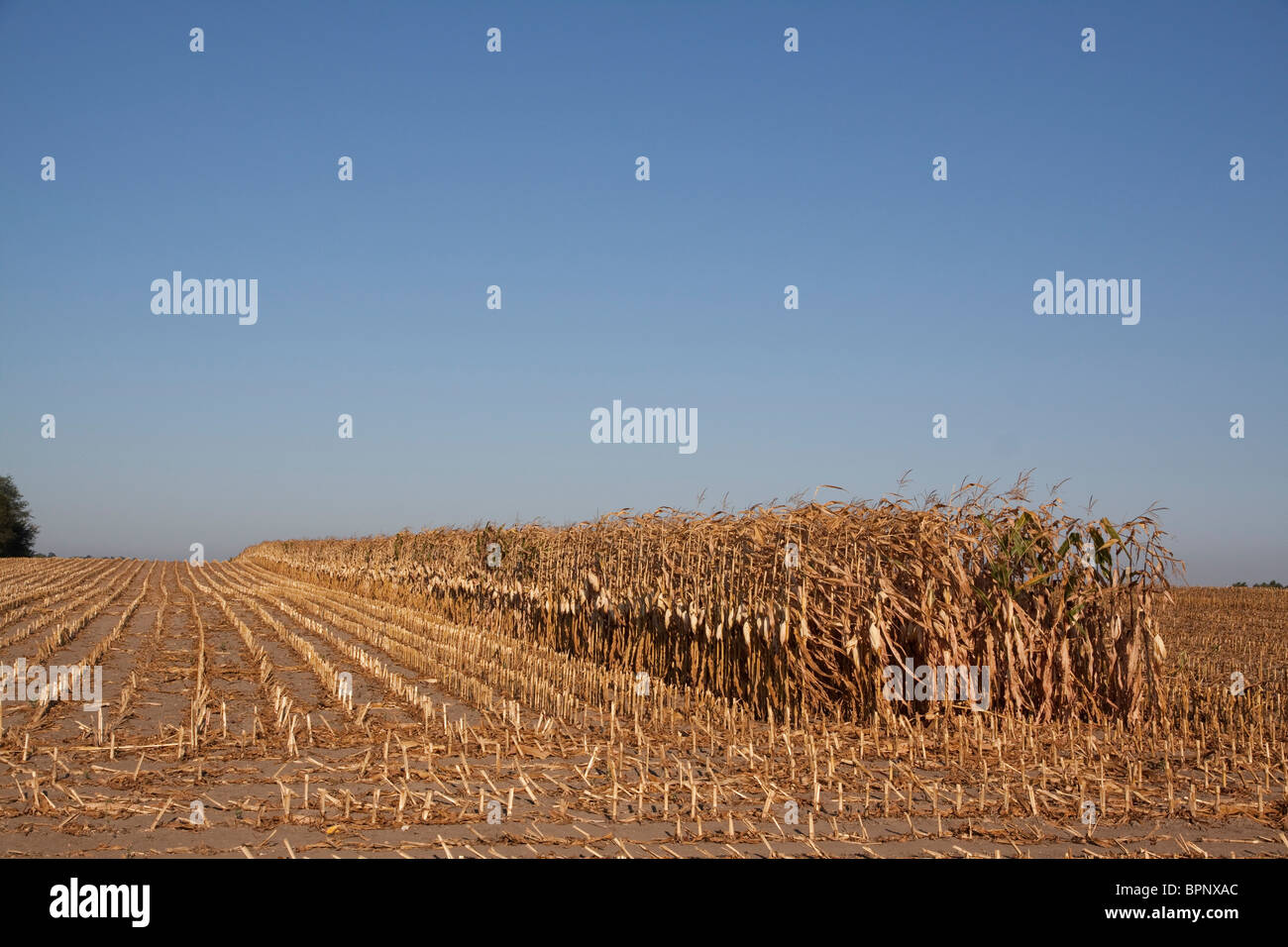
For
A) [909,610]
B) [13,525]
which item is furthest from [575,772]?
[13,525]

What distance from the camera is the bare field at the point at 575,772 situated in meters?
5.94

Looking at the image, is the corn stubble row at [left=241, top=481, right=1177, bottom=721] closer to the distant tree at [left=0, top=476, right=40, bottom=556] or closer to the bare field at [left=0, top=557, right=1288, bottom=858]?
the bare field at [left=0, top=557, right=1288, bottom=858]

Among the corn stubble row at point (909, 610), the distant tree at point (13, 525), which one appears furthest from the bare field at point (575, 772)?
A: the distant tree at point (13, 525)

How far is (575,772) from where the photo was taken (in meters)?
7.71

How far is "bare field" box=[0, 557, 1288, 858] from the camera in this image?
19.5ft

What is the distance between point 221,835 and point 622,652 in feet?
29.3

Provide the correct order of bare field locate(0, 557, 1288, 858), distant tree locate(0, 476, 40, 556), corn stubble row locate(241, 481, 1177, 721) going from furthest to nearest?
distant tree locate(0, 476, 40, 556) < corn stubble row locate(241, 481, 1177, 721) < bare field locate(0, 557, 1288, 858)

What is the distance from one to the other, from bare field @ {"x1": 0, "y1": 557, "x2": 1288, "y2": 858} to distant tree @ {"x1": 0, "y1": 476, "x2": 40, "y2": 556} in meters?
87.9

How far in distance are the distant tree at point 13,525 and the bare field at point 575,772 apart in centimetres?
8790

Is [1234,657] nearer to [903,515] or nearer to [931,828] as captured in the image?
[903,515]

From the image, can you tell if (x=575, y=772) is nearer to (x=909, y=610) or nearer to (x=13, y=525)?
(x=909, y=610)

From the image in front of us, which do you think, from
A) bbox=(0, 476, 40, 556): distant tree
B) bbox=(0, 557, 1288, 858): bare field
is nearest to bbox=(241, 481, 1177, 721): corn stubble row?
bbox=(0, 557, 1288, 858): bare field

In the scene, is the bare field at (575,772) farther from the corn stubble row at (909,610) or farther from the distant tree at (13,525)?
the distant tree at (13,525)

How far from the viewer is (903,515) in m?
11.0
